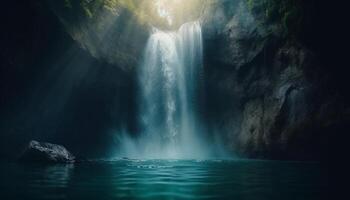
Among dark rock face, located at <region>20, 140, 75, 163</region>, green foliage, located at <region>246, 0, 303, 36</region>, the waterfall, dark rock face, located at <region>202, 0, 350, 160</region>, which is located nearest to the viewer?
dark rock face, located at <region>20, 140, 75, 163</region>

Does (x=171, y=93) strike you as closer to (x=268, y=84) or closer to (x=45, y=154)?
(x=268, y=84)

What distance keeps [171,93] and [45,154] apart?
1215 centimetres

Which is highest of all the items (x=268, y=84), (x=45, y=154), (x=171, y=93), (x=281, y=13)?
(x=281, y=13)

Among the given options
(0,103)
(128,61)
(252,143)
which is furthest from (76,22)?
(252,143)

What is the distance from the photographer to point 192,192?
5129mm

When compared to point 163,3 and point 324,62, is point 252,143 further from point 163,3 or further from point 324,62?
point 163,3

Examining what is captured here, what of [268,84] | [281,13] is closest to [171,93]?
[268,84]

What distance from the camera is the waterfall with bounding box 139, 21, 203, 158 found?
2241 centimetres

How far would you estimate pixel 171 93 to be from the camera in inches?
913

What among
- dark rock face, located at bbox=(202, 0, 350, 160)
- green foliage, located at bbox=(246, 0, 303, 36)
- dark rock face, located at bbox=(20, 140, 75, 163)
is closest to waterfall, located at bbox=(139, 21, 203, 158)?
dark rock face, located at bbox=(202, 0, 350, 160)

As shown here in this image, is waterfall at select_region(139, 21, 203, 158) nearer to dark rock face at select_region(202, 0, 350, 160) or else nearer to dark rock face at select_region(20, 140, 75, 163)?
dark rock face at select_region(202, 0, 350, 160)

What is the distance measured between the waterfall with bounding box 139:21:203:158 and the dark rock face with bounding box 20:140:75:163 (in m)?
9.64

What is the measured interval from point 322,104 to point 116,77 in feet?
42.2

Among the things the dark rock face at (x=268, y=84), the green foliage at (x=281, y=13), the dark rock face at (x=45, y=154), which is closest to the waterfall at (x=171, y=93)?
the dark rock face at (x=268, y=84)
